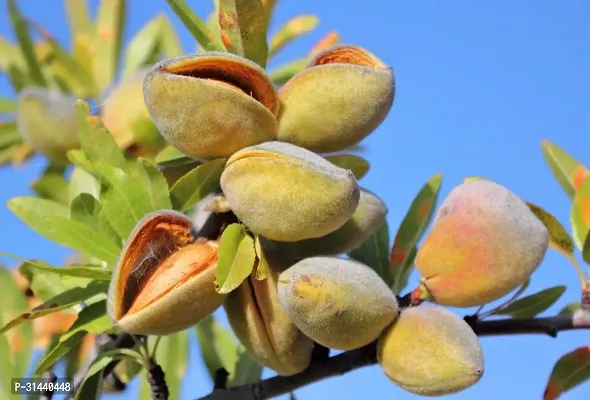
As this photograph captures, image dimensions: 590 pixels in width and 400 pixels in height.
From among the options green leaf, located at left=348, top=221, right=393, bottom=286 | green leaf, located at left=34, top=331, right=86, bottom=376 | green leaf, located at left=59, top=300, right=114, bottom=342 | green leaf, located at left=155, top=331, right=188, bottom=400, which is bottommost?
green leaf, located at left=155, top=331, right=188, bottom=400

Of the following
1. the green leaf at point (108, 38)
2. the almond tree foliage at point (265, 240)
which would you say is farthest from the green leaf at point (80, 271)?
the green leaf at point (108, 38)

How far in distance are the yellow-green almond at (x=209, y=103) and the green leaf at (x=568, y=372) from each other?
61 cm

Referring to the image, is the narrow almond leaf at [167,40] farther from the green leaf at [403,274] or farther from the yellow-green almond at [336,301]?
the yellow-green almond at [336,301]

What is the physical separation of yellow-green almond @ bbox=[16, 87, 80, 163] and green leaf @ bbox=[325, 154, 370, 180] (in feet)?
2.38

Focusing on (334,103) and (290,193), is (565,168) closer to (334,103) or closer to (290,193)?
(334,103)

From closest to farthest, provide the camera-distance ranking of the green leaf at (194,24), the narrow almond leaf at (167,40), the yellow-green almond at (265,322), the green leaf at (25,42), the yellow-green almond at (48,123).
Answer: the yellow-green almond at (265,322) < the green leaf at (194,24) < the yellow-green almond at (48,123) < the green leaf at (25,42) < the narrow almond leaf at (167,40)

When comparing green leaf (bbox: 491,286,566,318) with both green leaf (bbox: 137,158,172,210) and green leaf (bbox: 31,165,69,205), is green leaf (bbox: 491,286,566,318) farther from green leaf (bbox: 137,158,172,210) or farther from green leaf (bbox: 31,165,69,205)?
green leaf (bbox: 31,165,69,205)

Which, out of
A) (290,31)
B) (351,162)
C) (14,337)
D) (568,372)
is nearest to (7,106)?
(14,337)

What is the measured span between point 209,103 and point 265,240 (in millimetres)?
215

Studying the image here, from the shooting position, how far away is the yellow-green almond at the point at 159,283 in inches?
35.4

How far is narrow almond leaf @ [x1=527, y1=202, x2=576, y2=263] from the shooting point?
1177mm

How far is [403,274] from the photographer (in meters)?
1.25

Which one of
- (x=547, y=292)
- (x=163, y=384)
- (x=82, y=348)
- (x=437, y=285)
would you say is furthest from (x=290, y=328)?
(x=82, y=348)

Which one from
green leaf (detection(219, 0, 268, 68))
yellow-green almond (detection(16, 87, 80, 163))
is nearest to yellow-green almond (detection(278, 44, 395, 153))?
green leaf (detection(219, 0, 268, 68))
